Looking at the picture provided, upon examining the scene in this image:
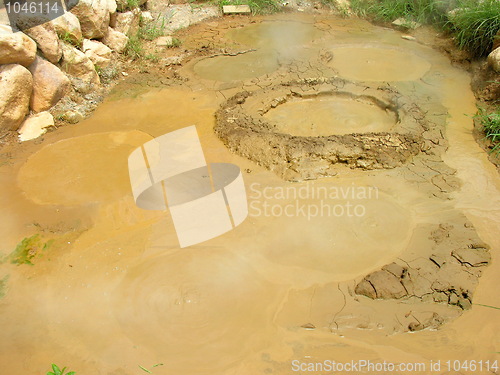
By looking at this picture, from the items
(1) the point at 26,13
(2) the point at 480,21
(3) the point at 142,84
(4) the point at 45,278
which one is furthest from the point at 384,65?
(4) the point at 45,278

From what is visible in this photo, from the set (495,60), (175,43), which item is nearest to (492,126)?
(495,60)

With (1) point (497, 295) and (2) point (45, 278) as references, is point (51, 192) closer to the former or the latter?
(2) point (45, 278)

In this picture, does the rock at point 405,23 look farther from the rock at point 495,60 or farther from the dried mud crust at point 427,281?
the dried mud crust at point 427,281

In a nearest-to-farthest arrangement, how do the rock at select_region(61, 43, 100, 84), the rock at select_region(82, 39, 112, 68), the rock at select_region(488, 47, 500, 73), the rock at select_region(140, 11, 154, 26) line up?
the rock at select_region(488, 47, 500, 73) < the rock at select_region(61, 43, 100, 84) < the rock at select_region(82, 39, 112, 68) < the rock at select_region(140, 11, 154, 26)

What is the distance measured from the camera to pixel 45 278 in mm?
2709

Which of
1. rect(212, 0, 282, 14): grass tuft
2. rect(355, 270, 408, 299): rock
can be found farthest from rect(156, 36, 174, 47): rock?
rect(355, 270, 408, 299): rock

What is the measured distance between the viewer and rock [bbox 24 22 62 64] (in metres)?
4.30

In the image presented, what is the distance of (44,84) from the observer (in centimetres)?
435

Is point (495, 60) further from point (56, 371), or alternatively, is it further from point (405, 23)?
point (56, 371)

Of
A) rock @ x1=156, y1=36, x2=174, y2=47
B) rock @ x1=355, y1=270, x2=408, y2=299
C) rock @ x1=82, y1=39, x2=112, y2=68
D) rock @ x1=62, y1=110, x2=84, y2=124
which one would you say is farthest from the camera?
rock @ x1=156, y1=36, x2=174, y2=47

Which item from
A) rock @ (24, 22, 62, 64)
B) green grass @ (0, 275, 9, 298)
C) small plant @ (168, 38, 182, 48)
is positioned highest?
rock @ (24, 22, 62, 64)

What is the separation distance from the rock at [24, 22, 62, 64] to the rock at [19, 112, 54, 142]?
0.68 m

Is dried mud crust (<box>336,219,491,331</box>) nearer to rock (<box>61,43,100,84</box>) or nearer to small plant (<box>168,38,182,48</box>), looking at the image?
rock (<box>61,43,100,84</box>)

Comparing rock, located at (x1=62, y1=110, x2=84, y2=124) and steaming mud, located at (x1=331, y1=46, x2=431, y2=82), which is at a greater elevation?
steaming mud, located at (x1=331, y1=46, x2=431, y2=82)
